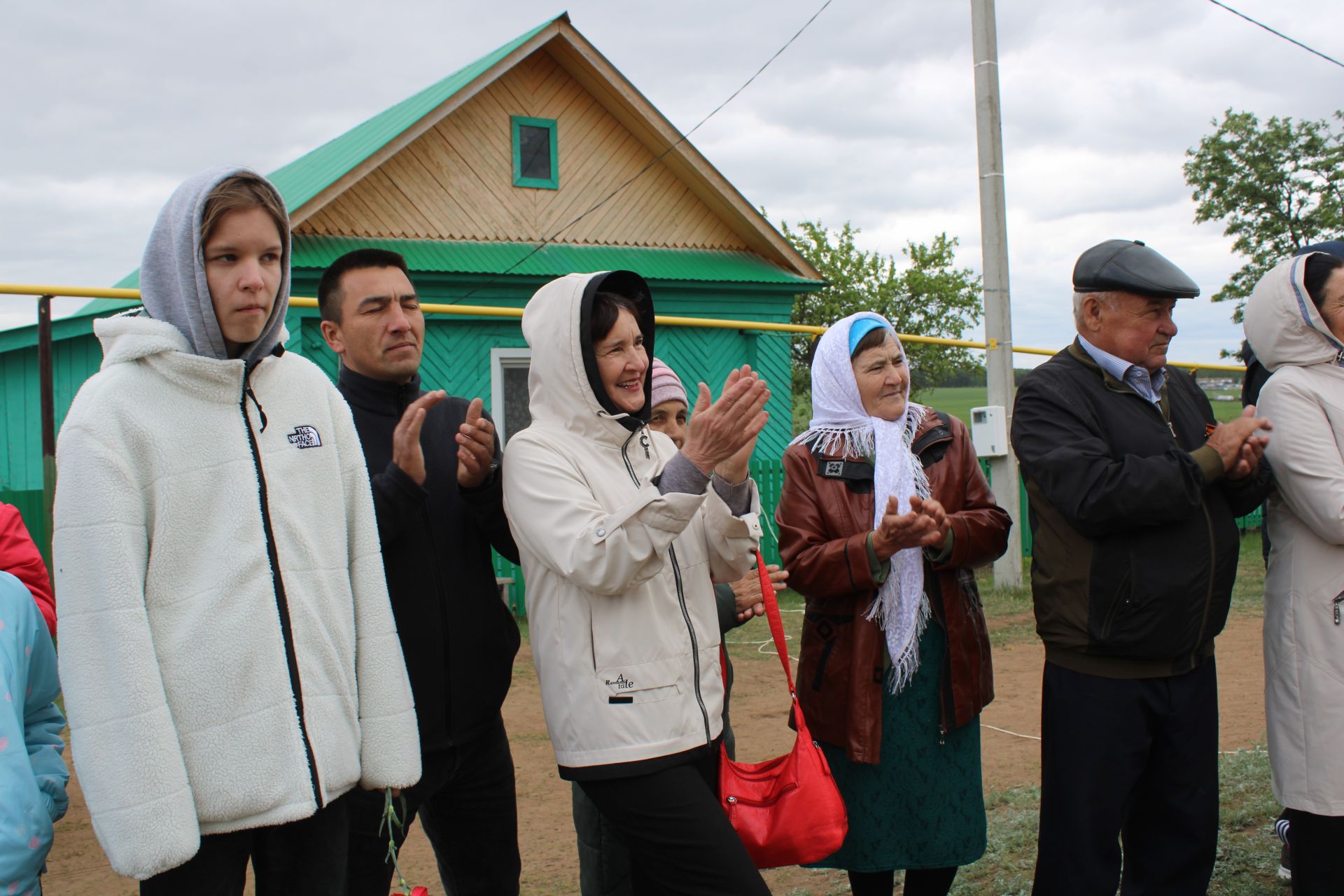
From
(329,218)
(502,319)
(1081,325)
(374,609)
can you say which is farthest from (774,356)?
(374,609)

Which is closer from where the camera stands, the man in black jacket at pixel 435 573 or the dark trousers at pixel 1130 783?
the man in black jacket at pixel 435 573

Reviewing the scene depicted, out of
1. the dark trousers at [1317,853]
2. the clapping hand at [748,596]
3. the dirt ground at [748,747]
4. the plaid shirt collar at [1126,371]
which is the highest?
the plaid shirt collar at [1126,371]

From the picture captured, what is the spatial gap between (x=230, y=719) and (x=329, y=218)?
9.50 meters

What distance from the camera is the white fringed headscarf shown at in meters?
3.04

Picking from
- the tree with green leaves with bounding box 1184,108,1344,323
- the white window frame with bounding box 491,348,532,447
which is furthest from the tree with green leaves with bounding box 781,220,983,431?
the white window frame with bounding box 491,348,532,447

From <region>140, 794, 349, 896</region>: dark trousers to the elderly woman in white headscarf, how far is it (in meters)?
1.48

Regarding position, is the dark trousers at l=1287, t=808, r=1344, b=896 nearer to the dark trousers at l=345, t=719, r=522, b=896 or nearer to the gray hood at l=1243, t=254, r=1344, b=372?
the gray hood at l=1243, t=254, r=1344, b=372

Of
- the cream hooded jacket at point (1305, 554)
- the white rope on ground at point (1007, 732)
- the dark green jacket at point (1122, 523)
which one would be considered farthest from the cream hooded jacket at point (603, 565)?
the white rope on ground at point (1007, 732)

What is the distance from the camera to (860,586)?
9.82 feet

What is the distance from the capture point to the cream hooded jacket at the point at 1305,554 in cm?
290

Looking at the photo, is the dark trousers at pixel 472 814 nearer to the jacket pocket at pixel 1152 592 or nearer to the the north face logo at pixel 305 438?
the the north face logo at pixel 305 438

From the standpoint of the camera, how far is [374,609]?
2.20m

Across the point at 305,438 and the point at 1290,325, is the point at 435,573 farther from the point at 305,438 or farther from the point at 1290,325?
the point at 1290,325

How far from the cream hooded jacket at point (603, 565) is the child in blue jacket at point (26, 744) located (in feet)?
3.38
